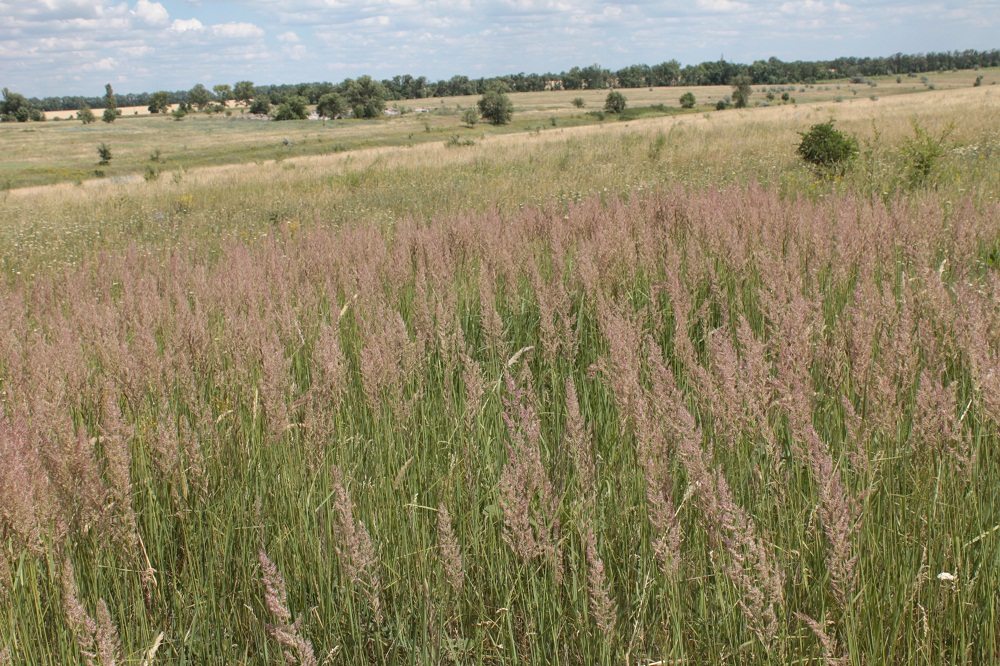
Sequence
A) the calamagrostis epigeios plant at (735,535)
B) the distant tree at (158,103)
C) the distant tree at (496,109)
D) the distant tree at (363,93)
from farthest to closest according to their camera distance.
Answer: the distant tree at (158,103) → the distant tree at (363,93) → the distant tree at (496,109) → the calamagrostis epigeios plant at (735,535)

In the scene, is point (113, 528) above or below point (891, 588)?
above

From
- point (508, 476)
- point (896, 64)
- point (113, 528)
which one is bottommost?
point (113, 528)

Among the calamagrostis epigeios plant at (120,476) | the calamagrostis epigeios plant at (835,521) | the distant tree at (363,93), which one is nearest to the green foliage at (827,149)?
the calamagrostis epigeios plant at (835,521)

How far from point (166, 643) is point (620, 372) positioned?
1496 mm

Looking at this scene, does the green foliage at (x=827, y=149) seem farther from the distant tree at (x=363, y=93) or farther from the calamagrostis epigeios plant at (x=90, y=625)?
the distant tree at (x=363, y=93)

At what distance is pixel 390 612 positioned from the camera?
2.03m

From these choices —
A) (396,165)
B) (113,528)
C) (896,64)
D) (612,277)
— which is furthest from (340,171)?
(896,64)

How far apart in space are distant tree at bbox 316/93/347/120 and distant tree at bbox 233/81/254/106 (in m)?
50.6

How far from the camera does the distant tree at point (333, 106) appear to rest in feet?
320

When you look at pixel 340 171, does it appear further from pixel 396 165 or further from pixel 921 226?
pixel 921 226

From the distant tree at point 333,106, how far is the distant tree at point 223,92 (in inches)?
2159

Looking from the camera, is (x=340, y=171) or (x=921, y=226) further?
(x=340, y=171)

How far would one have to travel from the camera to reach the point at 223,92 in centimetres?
14800

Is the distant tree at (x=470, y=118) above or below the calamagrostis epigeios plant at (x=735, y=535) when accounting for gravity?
above
